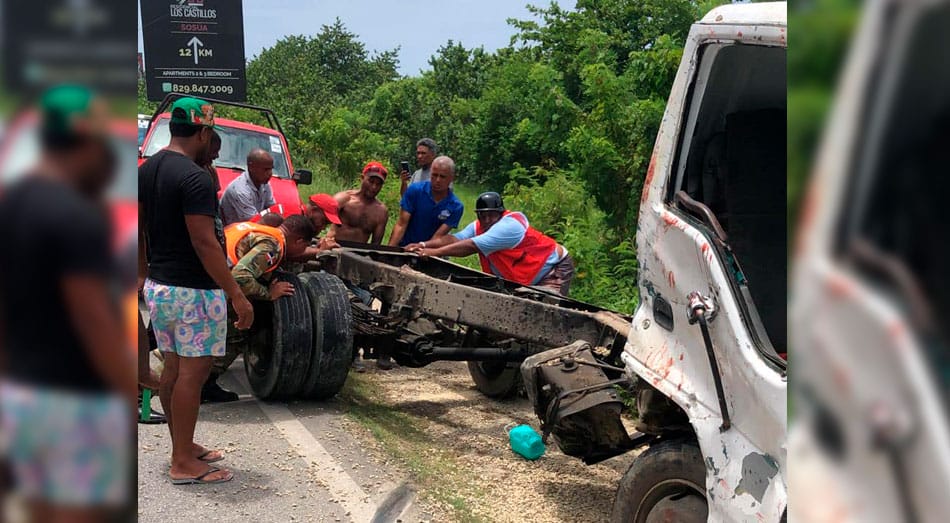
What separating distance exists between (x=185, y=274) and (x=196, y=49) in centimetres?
1352

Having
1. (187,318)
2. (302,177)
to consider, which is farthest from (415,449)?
(302,177)

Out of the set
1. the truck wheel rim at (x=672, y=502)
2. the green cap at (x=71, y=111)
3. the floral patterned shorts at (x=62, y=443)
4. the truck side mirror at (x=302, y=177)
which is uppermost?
the green cap at (x=71, y=111)

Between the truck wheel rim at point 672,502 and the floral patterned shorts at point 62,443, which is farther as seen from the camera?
the truck wheel rim at point 672,502

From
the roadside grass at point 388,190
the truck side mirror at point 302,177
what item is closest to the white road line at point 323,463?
the truck side mirror at point 302,177

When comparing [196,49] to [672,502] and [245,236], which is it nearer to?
[245,236]

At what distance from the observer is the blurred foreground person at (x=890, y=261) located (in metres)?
0.56

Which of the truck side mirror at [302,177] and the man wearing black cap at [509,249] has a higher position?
the truck side mirror at [302,177]

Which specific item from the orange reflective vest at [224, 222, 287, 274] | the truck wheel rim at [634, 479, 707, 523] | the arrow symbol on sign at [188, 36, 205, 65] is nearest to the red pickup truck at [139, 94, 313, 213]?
the orange reflective vest at [224, 222, 287, 274]

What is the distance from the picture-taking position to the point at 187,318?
4008 millimetres

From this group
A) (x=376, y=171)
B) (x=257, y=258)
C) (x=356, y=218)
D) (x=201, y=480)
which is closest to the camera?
(x=201, y=480)

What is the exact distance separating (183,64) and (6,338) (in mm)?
16793

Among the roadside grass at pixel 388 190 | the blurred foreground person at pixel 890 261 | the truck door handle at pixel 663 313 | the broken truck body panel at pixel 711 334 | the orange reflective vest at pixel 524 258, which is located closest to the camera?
the blurred foreground person at pixel 890 261

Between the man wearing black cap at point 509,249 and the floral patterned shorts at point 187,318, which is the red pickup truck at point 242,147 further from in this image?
the floral patterned shorts at point 187,318

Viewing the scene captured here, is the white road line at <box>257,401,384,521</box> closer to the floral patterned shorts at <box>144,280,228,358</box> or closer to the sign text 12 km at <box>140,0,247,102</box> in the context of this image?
the floral patterned shorts at <box>144,280,228,358</box>
